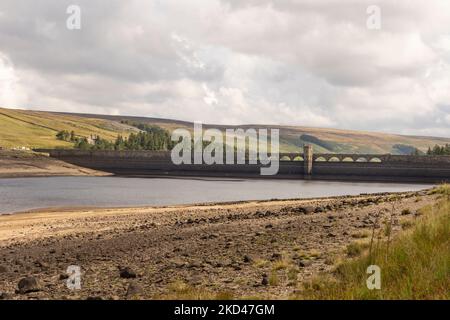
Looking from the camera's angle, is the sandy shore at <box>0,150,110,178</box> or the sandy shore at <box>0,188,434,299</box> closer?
the sandy shore at <box>0,188,434,299</box>

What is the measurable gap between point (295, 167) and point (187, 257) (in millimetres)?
145580

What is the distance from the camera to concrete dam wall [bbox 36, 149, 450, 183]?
144875 mm

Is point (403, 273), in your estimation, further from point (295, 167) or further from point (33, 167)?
point (295, 167)

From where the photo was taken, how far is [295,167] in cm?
16075

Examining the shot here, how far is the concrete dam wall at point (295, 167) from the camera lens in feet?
475

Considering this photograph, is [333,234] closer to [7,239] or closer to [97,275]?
[97,275]

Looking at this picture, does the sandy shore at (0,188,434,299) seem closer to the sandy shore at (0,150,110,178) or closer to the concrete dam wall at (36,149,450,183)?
the sandy shore at (0,150,110,178)

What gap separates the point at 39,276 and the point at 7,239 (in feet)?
46.4

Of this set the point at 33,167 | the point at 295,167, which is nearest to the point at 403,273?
the point at 33,167

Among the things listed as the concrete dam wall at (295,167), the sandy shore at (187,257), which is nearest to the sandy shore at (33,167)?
the concrete dam wall at (295,167)

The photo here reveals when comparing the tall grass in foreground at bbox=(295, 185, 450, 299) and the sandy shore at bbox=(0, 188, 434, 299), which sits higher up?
the tall grass in foreground at bbox=(295, 185, 450, 299)

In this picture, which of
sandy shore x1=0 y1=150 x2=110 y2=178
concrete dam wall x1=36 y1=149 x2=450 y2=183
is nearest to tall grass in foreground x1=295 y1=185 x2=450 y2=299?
sandy shore x1=0 y1=150 x2=110 y2=178

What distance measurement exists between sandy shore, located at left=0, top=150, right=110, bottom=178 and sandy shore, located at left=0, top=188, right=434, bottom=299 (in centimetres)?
11646
